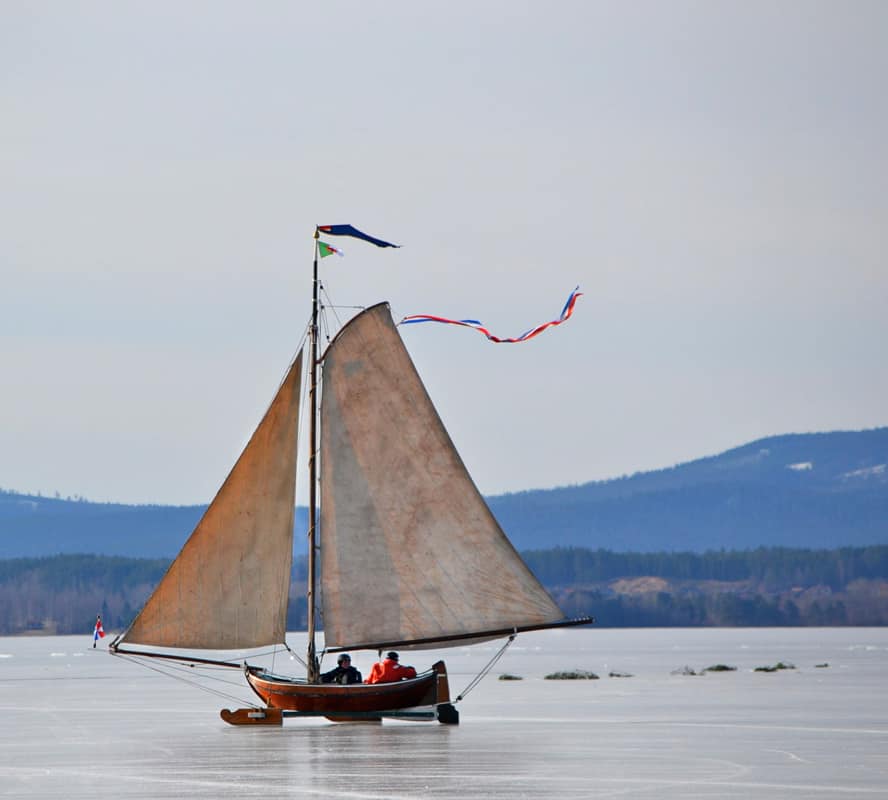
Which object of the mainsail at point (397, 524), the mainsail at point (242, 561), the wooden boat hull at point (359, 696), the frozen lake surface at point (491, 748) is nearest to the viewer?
the frozen lake surface at point (491, 748)

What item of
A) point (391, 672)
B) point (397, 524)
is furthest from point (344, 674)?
point (397, 524)

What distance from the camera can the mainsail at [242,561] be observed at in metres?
50.9

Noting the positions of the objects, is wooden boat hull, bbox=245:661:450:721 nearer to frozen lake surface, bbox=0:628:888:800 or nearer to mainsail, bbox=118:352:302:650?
frozen lake surface, bbox=0:628:888:800

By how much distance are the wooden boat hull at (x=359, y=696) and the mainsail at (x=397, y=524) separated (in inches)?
49.3

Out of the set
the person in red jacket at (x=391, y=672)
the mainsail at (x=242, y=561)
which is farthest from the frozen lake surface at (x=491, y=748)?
the mainsail at (x=242, y=561)

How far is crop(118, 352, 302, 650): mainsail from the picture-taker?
50906 millimetres

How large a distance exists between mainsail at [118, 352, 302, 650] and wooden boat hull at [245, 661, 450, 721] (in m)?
1.74

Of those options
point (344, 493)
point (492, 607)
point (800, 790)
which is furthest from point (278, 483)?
point (800, 790)

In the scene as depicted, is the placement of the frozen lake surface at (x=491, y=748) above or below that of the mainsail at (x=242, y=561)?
below

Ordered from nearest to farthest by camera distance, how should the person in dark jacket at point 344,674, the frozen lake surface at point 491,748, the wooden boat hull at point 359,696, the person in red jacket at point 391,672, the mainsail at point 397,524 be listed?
1. the frozen lake surface at point 491,748
2. the wooden boat hull at point 359,696
3. the person in red jacket at point 391,672
4. the person in dark jacket at point 344,674
5. the mainsail at point 397,524

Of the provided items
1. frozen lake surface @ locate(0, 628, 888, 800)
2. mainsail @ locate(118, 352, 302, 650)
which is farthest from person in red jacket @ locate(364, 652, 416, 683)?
mainsail @ locate(118, 352, 302, 650)

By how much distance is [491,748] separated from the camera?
142 ft

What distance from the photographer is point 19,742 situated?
48.1 m

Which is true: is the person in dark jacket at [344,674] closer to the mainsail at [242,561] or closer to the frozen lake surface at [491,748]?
the frozen lake surface at [491,748]
